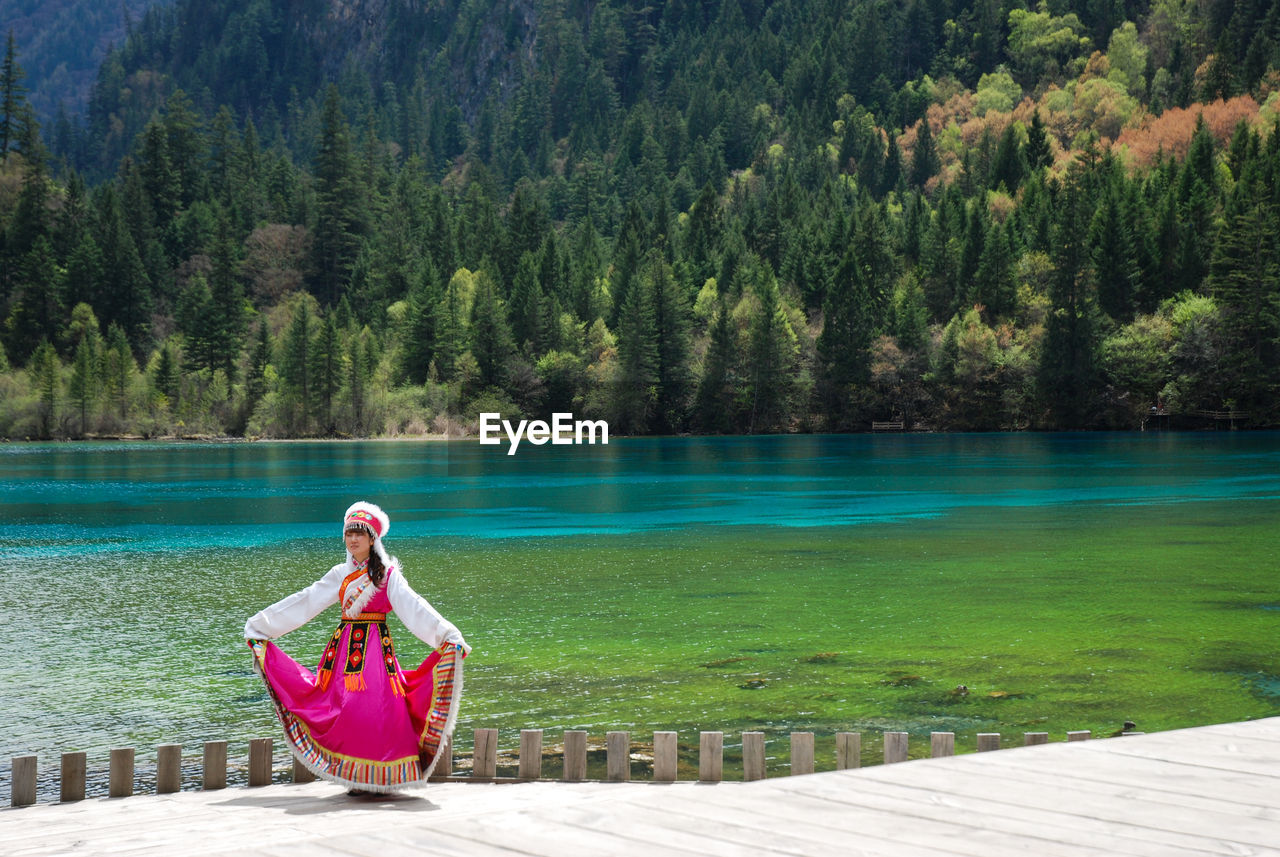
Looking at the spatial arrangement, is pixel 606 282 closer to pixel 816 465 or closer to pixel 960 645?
pixel 816 465

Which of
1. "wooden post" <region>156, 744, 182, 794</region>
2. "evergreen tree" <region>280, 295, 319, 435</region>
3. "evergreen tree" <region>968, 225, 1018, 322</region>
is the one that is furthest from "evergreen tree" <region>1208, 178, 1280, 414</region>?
"wooden post" <region>156, 744, 182, 794</region>

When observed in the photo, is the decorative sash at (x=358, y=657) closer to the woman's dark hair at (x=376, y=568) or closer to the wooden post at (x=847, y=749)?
the woman's dark hair at (x=376, y=568)

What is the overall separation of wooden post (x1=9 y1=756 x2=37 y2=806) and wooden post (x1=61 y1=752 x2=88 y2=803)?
20 cm

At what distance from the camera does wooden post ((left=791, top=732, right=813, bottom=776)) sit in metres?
8.31

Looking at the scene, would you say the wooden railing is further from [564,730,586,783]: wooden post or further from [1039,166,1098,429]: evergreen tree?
[1039,166,1098,429]: evergreen tree

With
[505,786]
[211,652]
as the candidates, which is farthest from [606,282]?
[505,786]

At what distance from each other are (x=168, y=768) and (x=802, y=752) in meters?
4.24

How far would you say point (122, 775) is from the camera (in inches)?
338

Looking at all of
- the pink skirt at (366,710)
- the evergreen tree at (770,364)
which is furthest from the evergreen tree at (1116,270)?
the pink skirt at (366,710)

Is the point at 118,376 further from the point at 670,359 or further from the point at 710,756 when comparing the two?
the point at 710,756

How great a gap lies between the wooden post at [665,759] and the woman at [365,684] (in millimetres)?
1394

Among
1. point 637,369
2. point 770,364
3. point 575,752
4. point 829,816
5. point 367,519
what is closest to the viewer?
point 829,816

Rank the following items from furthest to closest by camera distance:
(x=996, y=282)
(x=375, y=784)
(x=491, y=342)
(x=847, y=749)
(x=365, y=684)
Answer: (x=491, y=342)
(x=996, y=282)
(x=847, y=749)
(x=365, y=684)
(x=375, y=784)

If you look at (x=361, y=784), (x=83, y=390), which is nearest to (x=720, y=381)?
(x=83, y=390)
